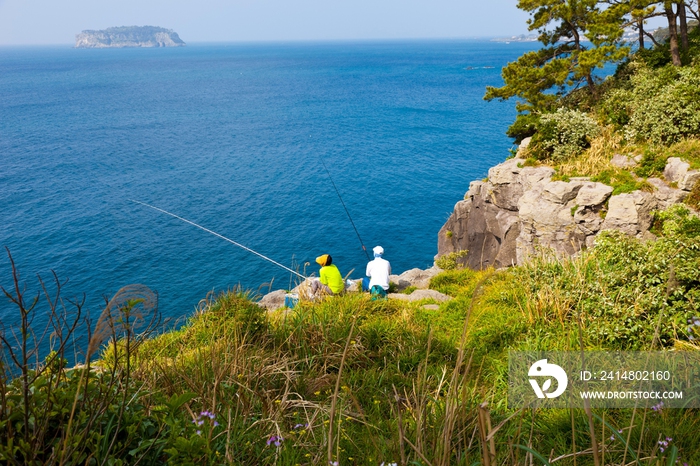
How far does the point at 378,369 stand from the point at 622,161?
11.3 metres

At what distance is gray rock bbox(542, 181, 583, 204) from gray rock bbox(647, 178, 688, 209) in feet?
5.78

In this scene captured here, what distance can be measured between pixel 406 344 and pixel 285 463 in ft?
11.2

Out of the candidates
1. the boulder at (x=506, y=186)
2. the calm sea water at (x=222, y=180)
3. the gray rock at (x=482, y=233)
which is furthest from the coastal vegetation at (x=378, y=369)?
the calm sea water at (x=222, y=180)

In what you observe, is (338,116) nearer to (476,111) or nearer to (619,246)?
(476,111)

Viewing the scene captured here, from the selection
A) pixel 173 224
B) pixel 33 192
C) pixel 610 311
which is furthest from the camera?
pixel 33 192

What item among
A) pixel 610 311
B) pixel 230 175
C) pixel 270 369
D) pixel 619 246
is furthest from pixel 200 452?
pixel 230 175

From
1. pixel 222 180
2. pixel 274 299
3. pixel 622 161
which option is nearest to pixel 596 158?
pixel 622 161

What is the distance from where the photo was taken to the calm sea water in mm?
27156

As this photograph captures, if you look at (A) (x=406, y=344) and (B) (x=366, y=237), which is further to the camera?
(B) (x=366, y=237)

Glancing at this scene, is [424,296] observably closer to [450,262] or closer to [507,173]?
[450,262]

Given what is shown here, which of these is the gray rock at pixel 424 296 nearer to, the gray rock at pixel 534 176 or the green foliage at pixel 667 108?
the gray rock at pixel 534 176

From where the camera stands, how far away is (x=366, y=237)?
30406 millimetres

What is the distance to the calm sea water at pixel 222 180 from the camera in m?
27.2

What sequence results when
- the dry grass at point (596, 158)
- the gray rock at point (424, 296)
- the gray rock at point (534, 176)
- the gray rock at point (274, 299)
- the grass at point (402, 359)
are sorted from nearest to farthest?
the grass at point (402, 359)
the gray rock at point (424, 296)
the gray rock at point (274, 299)
the dry grass at point (596, 158)
the gray rock at point (534, 176)
